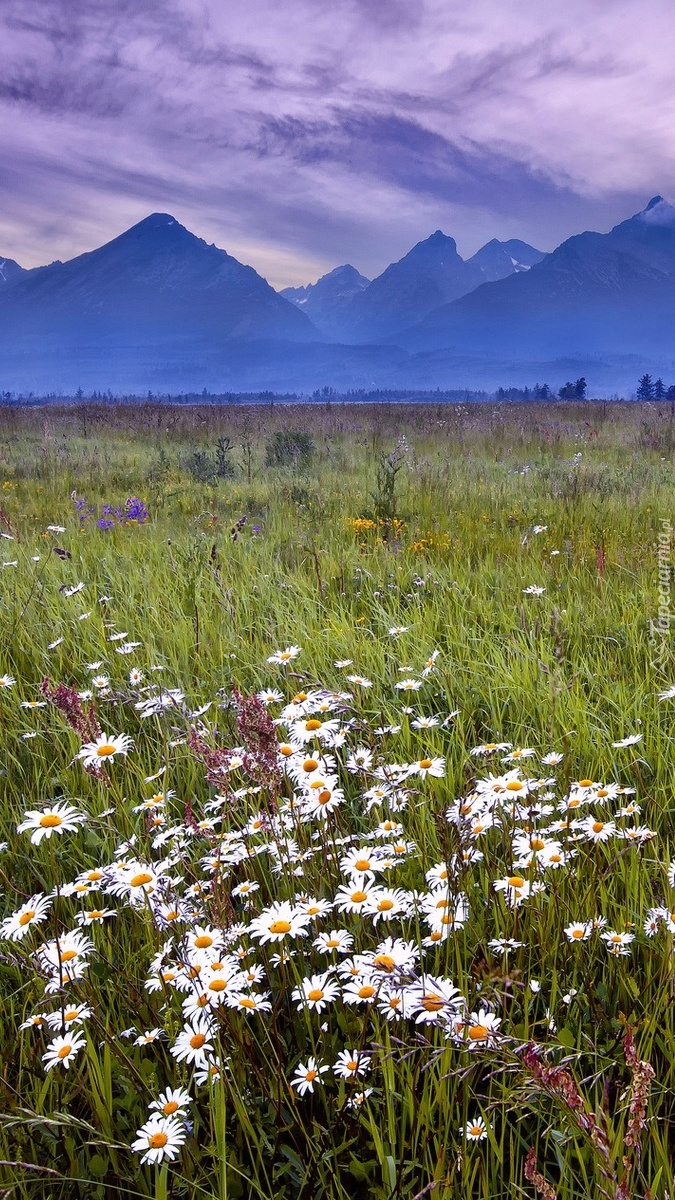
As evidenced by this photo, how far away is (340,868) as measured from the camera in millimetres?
1749

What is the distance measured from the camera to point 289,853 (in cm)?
167

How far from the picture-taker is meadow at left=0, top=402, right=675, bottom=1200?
3.92ft

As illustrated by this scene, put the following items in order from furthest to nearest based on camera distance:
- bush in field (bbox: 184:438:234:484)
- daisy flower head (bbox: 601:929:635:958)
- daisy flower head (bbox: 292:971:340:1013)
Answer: bush in field (bbox: 184:438:234:484), daisy flower head (bbox: 601:929:635:958), daisy flower head (bbox: 292:971:340:1013)

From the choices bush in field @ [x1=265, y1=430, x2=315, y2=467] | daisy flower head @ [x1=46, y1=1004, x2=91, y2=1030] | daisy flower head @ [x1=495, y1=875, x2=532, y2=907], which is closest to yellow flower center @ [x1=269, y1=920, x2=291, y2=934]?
daisy flower head @ [x1=46, y1=1004, x2=91, y2=1030]

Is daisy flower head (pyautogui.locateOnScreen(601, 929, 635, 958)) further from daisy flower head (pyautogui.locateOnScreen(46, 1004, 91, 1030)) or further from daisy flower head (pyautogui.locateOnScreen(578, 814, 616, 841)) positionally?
daisy flower head (pyautogui.locateOnScreen(46, 1004, 91, 1030))

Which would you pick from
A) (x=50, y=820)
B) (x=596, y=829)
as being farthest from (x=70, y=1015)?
(x=596, y=829)

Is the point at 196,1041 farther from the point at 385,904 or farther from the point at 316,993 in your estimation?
the point at 385,904

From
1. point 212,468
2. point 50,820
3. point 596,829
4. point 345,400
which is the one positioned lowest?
point 596,829

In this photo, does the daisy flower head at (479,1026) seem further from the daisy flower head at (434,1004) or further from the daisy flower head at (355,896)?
the daisy flower head at (355,896)

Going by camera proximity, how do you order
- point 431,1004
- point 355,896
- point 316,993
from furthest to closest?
1. point 355,896
2. point 316,993
3. point 431,1004

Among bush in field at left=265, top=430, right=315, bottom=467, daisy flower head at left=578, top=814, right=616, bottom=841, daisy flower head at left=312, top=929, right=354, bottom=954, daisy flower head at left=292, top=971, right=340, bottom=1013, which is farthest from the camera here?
bush in field at left=265, top=430, right=315, bottom=467

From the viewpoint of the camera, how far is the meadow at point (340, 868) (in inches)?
47.1

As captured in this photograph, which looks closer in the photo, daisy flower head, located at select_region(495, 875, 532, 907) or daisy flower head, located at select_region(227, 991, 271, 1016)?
daisy flower head, located at select_region(227, 991, 271, 1016)

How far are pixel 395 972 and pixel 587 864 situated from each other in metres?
0.94
